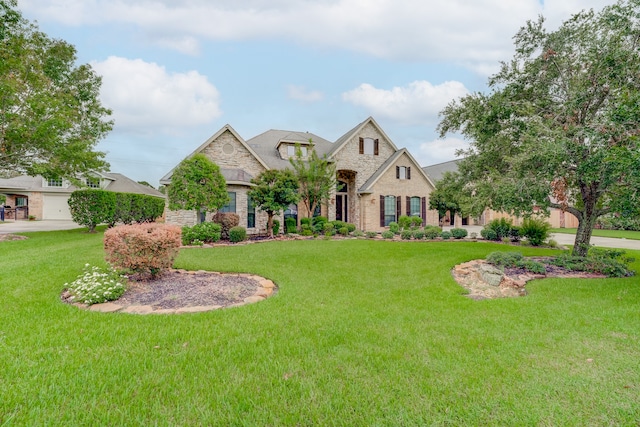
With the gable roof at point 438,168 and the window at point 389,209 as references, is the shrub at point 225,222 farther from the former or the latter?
the gable roof at point 438,168

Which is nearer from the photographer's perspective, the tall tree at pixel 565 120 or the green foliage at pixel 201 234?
the tall tree at pixel 565 120

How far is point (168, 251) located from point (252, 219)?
11.0 metres

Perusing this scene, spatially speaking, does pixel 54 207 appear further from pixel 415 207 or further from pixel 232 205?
pixel 415 207

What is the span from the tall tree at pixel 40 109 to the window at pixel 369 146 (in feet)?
49.5

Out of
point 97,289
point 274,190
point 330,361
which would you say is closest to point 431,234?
point 274,190

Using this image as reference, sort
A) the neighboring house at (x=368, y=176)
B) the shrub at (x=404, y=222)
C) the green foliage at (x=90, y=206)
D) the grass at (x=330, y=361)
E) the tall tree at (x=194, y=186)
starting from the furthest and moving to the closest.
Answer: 1. the neighboring house at (x=368, y=176)
2. the shrub at (x=404, y=222)
3. the green foliage at (x=90, y=206)
4. the tall tree at (x=194, y=186)
5. the grass at (x=330, y=361)

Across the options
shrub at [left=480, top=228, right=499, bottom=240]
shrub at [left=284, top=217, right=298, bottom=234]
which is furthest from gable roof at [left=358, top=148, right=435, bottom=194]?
shrub at [left=480, top=228, right=499, bottom=240]

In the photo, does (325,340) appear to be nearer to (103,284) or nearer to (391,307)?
(391,307)

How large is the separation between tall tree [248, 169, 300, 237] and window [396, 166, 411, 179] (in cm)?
871

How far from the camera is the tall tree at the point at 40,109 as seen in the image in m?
12.0

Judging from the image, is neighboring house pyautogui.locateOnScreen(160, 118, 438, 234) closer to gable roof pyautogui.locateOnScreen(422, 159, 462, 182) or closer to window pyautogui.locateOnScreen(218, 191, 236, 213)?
window pyautogui.locateOnScreen(218, 191, 236, 213)

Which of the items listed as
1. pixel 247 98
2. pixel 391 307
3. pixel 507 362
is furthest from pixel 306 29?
pixel 507 362

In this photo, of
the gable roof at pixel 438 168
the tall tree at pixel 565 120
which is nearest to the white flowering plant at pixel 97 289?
the tall tree at pixel 565 120

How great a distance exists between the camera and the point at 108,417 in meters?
2.22
